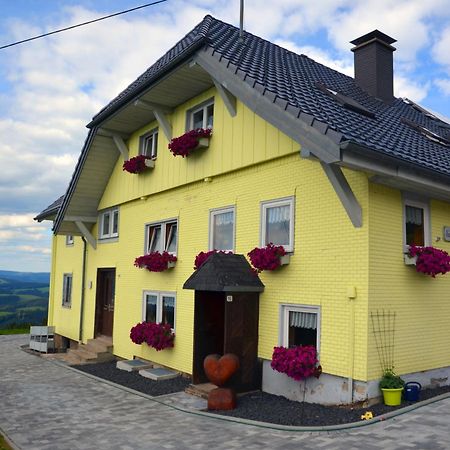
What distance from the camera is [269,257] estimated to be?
959cm

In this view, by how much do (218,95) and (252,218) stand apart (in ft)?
10.7

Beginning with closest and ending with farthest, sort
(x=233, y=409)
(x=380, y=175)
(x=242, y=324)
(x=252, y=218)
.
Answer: (x=380, y=175) → (x=233, y=409) → (x=242, y=324) → (x=252, y=218)

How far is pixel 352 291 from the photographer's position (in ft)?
27.6

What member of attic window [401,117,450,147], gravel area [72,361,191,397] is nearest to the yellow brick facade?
gravel area [72,361,191,397]

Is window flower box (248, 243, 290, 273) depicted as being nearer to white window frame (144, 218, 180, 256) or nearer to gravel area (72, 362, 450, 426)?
gravel area (72, 362, 450, 426)

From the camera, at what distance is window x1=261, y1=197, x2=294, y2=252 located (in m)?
9.84

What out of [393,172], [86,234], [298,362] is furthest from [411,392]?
[86,234]

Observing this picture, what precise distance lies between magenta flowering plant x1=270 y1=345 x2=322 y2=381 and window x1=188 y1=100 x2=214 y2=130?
19.5 feet

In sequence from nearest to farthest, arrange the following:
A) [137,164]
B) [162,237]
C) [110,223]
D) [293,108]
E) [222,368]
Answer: [293,108] → [222,368] → [162,237] → [137,164] → [110,223]

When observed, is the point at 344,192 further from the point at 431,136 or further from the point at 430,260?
the point at 431,136

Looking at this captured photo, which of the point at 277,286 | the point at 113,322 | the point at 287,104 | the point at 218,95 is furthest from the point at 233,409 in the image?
the point at 113,322

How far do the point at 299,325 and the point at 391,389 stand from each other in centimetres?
204

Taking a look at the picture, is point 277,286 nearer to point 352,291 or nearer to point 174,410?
point 352,291

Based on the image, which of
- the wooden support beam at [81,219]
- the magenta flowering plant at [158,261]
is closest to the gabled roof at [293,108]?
the wooden support beam at [81,219]
